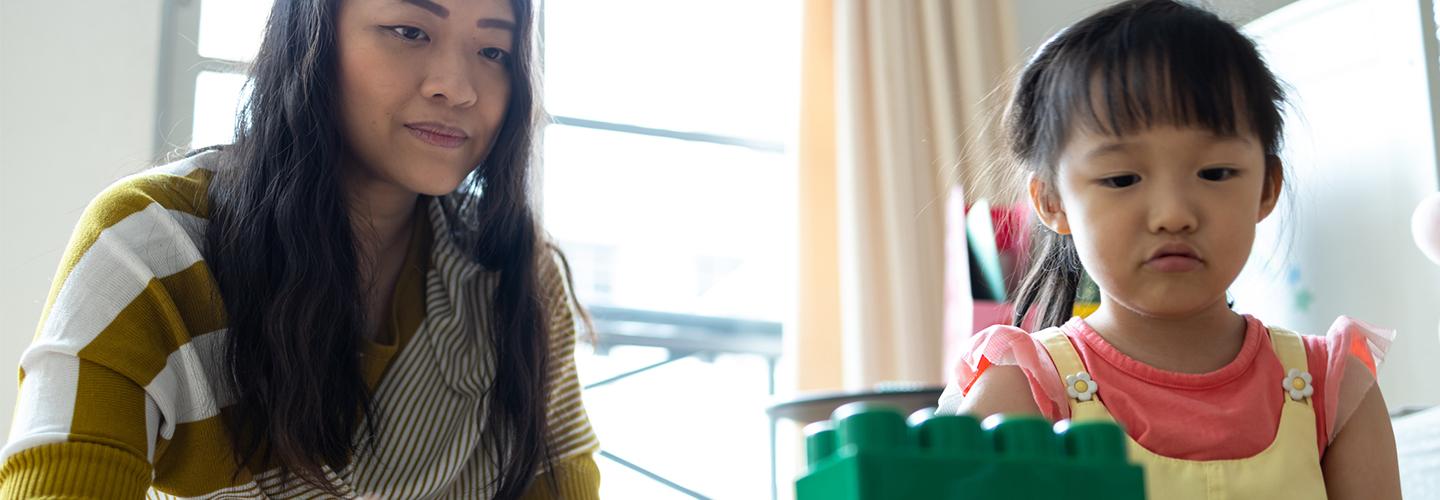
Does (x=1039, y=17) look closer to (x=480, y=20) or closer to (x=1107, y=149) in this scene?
(x=480, y=20)

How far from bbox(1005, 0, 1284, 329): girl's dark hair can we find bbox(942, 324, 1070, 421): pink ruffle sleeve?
0.12 metres

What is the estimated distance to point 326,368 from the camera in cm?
122

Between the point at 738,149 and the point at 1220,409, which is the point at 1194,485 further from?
the point at 738,149

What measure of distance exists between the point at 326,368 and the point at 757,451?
1817mm

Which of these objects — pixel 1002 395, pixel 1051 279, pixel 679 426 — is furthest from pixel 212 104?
pixel 1002 395

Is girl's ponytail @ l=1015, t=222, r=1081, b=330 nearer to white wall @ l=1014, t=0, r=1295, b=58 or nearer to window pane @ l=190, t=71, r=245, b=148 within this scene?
window pane @ l=190, t=71, r=245, b=148

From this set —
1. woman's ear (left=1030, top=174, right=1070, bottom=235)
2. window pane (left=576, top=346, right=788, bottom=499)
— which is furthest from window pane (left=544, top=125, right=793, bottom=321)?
woman's ear (left=1030, top=174, right=1070, bottom=235)

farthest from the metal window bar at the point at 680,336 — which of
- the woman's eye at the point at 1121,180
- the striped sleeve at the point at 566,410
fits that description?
the woman's eye at the point at 1121,180

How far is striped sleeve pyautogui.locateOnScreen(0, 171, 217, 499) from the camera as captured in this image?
3.36 feet

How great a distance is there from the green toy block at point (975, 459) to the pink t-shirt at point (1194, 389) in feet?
1.48

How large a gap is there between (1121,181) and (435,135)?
0.64m

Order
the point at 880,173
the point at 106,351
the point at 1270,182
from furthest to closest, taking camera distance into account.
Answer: the point at 880,173 → the point at 106,351 → the point at 1270,182

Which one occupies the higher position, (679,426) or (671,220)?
(671,220)

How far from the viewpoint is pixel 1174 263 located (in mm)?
907
